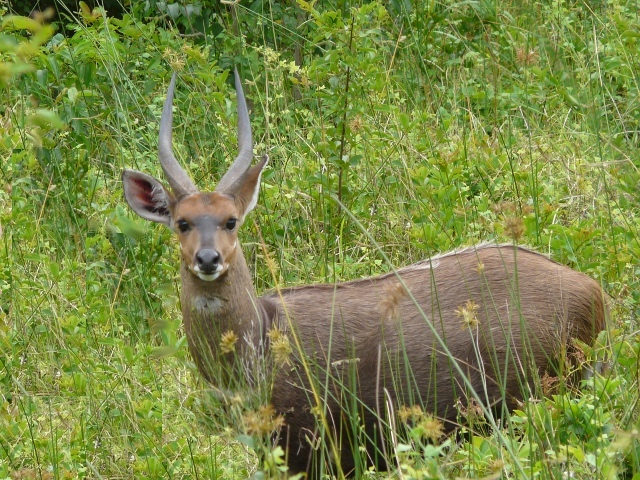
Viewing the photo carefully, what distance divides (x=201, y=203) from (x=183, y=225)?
0.38ft

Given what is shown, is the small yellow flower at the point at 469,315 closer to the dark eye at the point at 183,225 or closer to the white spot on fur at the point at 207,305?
the white spot on fur at the point at 207,305

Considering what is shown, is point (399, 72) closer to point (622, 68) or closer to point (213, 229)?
point (622, 68)

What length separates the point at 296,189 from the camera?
20.4 ft

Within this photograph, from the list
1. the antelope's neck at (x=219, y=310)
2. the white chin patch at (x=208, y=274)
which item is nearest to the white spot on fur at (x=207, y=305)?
the antelope's neck at (x=219, y=310)

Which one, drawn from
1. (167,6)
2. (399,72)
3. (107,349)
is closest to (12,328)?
(107,349)

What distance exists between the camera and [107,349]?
5.10 meters

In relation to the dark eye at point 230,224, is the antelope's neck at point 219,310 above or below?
below

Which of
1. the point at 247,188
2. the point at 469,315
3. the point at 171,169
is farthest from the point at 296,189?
the point at 469,315

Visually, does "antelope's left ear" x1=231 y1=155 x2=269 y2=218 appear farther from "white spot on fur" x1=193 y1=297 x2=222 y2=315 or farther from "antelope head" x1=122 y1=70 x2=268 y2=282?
"white spot on fur" x1=193 y1=297 x2=222 y2=315

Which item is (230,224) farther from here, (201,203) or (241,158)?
(241,158)

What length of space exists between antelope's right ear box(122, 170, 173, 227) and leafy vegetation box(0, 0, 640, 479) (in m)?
0.11

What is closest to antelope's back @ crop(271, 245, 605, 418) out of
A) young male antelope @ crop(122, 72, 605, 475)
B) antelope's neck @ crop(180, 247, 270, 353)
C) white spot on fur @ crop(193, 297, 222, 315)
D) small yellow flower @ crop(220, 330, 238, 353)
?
Result: young male antelope @ crop(122, 72, 605, 475)

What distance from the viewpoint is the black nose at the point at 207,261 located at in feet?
14.6

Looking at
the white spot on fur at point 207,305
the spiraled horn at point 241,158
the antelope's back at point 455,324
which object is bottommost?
the antelope's back at point 455,324
